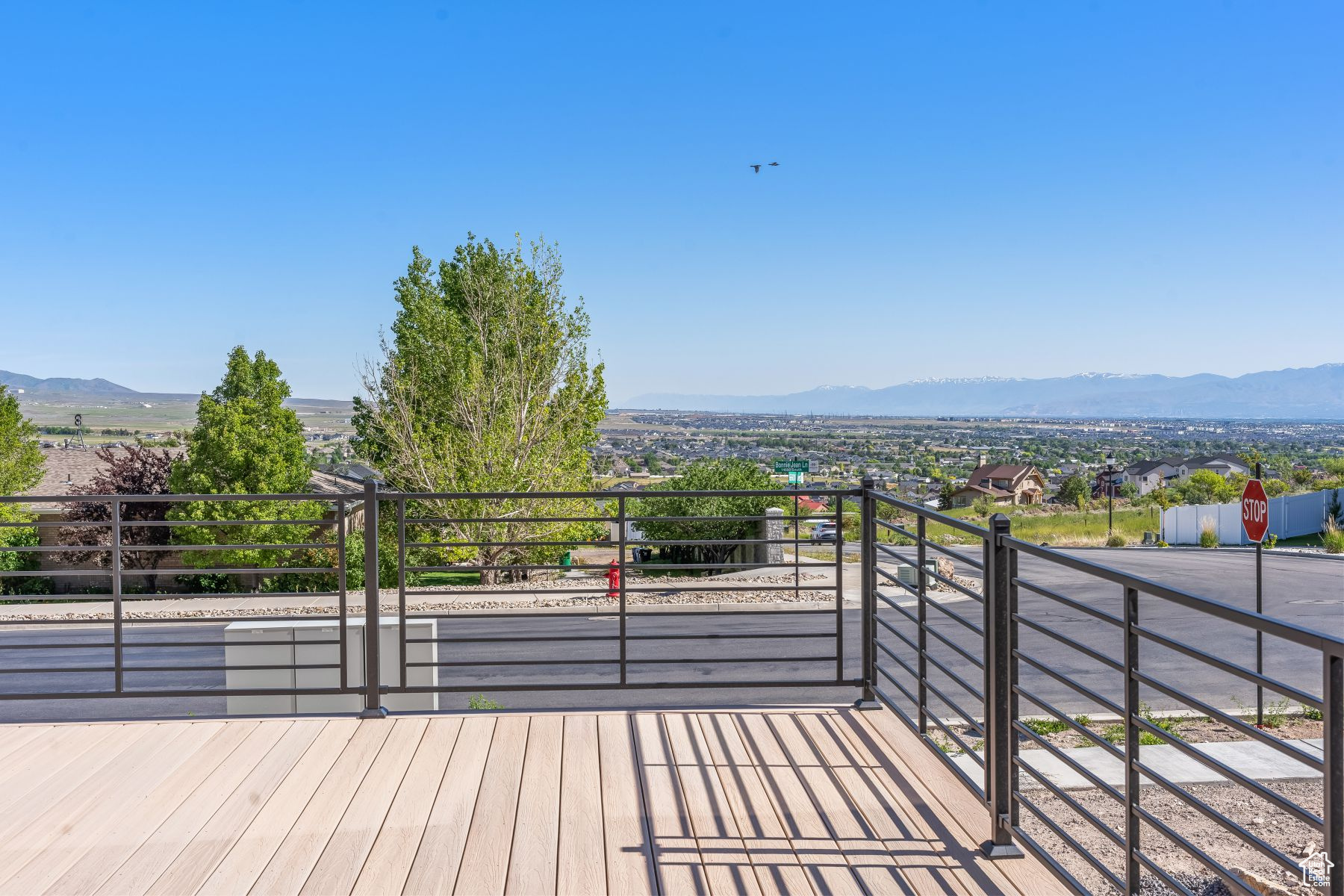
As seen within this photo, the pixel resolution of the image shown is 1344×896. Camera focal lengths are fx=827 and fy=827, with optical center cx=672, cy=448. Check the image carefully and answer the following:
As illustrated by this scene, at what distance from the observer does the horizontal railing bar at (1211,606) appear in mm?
1318

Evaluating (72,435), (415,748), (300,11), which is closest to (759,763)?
(415,748)

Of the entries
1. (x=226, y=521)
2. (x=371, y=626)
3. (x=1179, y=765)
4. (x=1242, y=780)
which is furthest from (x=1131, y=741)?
(x=1179, y=765)

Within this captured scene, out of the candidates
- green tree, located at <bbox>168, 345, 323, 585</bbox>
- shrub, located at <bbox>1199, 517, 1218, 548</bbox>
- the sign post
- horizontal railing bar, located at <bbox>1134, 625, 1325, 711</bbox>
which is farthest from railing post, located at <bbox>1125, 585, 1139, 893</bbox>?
shrub, located at <bbox>1199, 517, 1218, 548</bbox>

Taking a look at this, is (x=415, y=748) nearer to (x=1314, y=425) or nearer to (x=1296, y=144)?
(x=1296, y=144)

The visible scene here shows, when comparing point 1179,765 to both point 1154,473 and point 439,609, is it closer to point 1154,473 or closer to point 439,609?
point 439,609

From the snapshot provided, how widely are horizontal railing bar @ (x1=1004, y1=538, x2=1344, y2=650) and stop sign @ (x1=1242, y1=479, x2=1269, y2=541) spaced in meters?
9.14

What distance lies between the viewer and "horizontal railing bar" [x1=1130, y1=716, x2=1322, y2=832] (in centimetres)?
136

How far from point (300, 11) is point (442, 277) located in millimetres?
7501

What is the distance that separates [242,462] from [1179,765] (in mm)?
21632

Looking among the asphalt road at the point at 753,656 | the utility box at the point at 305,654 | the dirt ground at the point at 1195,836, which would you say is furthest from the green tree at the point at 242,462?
the dirt ground at the point at 1195,836

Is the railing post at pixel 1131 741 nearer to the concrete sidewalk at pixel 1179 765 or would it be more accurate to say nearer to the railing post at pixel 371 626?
the railing post at pixel 371 626

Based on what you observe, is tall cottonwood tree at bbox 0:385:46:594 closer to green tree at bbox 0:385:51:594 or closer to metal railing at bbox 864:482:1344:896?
A: green tree at bbox 0:385:51:594

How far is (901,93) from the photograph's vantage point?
33875 mm

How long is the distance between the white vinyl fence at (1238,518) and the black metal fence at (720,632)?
7216 millimetres
